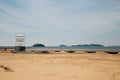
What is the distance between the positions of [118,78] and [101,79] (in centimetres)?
109

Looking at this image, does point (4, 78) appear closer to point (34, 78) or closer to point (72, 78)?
point (34, 78)

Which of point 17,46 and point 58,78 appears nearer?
point 58,78

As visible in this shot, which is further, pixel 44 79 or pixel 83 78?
pixel 83 78

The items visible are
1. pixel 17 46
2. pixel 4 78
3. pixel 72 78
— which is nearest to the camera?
pixel 4 78

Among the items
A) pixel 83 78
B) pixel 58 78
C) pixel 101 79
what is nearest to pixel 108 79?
pixel 101 79

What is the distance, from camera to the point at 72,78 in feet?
33.1

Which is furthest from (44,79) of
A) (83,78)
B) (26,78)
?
(83,78)

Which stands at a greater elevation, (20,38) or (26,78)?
(20,38)

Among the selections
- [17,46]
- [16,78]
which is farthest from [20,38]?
[16,78]

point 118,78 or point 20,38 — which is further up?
point 20,38

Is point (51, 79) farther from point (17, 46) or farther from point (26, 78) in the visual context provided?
point (17, 46)

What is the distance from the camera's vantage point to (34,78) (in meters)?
9.72

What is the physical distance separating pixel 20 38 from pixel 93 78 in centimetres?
3950

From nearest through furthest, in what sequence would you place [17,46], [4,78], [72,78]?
[4,78] → [72,78] → [17,46]
